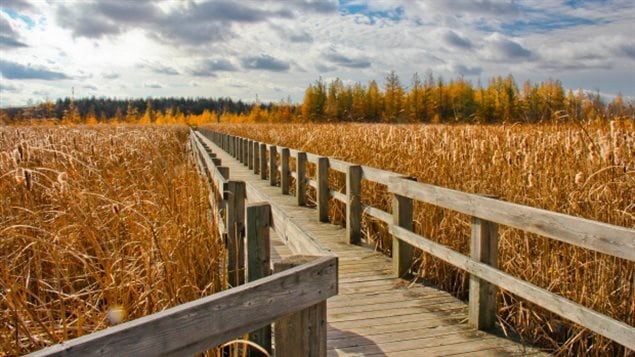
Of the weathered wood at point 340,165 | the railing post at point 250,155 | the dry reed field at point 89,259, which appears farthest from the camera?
the railing post at point 250,155

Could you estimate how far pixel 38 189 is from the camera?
16.3 feet

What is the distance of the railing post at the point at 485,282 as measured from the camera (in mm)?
3887

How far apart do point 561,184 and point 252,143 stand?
11710 mm

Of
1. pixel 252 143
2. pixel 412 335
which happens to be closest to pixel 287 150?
pixel 252 143

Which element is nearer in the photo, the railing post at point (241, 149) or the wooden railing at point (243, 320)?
the wooden railing at point (243, 320)

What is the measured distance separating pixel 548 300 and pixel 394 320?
1211 mm

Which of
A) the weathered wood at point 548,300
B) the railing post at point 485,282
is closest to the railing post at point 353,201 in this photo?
the weathered wood at point 548,300

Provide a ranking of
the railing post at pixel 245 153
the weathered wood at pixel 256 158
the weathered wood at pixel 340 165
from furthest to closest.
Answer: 1. the railing post at pixel 245 153
2. the weathered wood at pixel 256 158
3. the weathered wood at pixel 340 165

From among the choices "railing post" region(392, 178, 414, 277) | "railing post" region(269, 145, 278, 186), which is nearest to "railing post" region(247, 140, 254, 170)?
"railing post" region(269, 145, 278, 186)

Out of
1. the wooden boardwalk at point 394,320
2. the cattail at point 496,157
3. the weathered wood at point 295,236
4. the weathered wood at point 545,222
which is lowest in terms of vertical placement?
the wooden boardwalk at point 394,320

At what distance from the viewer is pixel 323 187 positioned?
7.61 meters

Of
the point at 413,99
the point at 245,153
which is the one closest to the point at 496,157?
the point at 245,153

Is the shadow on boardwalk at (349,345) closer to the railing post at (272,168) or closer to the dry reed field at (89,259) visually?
the dry reed field at (89,259)

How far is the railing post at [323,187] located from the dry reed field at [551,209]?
0.61 metres
